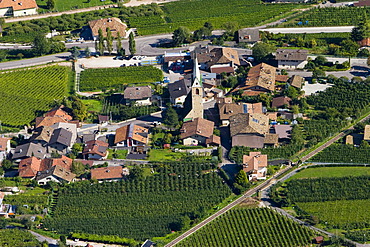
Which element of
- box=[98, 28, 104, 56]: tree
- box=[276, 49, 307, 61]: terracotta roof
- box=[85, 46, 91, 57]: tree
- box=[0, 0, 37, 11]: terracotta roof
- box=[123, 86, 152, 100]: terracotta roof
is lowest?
box=[123, 86, 152, 100]: terracotta roof

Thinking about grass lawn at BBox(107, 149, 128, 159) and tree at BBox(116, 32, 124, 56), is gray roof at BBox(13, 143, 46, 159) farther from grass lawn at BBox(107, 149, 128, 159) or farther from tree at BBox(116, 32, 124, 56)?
tree at BBox(116, 32, 124, 56)

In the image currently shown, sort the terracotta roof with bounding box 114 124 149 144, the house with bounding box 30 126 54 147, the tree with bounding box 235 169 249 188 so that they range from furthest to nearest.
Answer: the house with bounding box 30 126 54 147
the terracotta roof with bounding box 114 124 149 144
the tree with bounding box 235 169 249 188

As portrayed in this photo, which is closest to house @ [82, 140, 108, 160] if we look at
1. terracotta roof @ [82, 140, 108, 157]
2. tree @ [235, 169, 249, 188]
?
terracotta roof @ [82, 140, 108, 157]

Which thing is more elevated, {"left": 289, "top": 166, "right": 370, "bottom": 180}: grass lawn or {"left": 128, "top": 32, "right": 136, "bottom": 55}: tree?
{"left": 128, "top": 32, "right": 136, "bottom": 55}: tree

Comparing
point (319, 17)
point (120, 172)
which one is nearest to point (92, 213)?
point (120, 172)

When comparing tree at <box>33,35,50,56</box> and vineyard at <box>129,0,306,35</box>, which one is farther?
vineyard at <box>129,0,306,35</box>

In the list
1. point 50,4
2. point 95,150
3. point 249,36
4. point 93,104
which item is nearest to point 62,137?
point 95,150

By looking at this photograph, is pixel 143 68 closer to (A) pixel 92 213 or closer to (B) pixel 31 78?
(B) pixel 31 78

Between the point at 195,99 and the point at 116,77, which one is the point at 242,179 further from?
the point at 116,77
